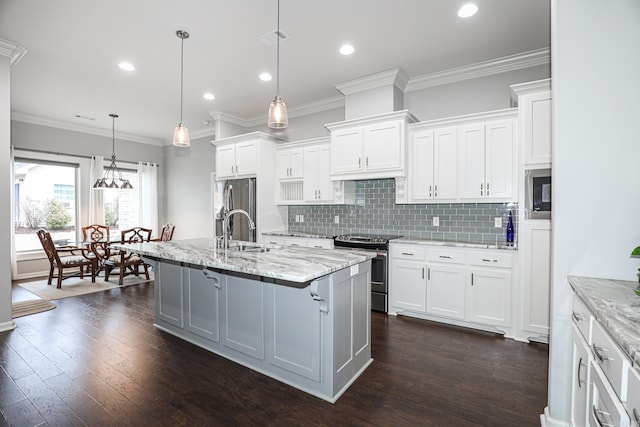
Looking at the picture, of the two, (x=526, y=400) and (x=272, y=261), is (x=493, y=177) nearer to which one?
(x=526, y=400)

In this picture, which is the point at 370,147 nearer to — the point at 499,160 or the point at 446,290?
the point at 499,160

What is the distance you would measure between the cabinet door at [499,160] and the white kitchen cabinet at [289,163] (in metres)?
2.67

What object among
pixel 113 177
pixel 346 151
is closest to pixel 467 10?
Answer: pixel 346 151

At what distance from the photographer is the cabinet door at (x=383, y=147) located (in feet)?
12.9

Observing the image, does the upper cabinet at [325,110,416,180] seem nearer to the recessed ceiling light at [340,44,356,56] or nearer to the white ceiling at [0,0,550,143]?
the white ceiling at [0,0,550,143]

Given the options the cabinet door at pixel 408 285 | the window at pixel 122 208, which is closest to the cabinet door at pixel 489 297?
the cabinet door at pixel 408 285

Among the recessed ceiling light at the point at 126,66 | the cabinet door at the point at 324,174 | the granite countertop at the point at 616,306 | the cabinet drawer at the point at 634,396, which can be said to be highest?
the recessed ceiling light at the point at 126,66

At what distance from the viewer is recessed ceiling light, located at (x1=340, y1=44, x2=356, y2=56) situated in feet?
11.3

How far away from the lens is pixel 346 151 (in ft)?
14.3

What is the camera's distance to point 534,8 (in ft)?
9.11

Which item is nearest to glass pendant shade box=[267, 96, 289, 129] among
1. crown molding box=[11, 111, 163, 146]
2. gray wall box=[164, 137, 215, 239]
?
gray wall box=[164, 137, 215, 239]

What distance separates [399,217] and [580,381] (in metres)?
3.03

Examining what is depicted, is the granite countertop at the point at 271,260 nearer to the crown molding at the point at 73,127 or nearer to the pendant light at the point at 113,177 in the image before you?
the pendant light at the point at 113,177

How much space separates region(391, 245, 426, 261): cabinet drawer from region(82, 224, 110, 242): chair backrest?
5484mm
